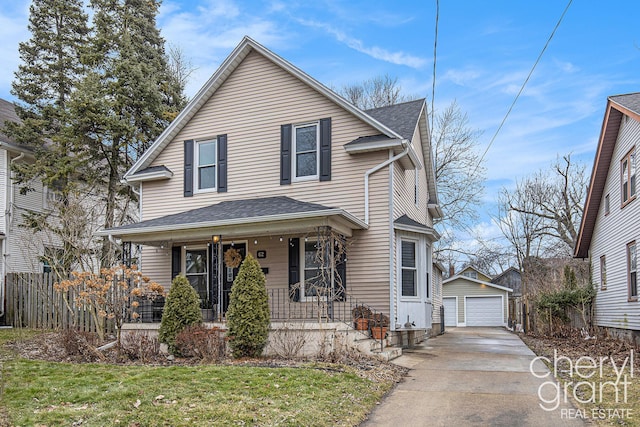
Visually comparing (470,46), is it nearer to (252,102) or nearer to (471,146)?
(252,102)

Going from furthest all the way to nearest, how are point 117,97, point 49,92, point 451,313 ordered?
point 451,313, point 49,92, point 117,97

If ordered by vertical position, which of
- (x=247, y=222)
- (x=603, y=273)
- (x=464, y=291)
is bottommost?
(x=464, y=291)

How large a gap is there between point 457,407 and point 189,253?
968cm

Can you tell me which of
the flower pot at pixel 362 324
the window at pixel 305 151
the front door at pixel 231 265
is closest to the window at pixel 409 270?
the flower pot at pixel 362 324

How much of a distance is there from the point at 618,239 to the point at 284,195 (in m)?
9.63

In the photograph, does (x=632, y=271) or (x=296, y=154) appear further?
(x=296, y=154)

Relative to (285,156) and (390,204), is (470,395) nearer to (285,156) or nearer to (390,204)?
(390,204)

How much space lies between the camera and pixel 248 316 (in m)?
10.2

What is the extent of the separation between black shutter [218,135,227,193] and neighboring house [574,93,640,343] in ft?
34.1

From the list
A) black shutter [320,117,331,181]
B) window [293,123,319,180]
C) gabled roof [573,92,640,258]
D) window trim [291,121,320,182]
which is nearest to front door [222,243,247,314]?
window trim [291,121,320,182]

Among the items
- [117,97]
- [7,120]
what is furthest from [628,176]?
[7,120]

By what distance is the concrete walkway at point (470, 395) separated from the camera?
258 inches

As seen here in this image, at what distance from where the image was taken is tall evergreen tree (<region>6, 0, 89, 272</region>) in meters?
18.4

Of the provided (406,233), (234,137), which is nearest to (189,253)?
(234,137)
